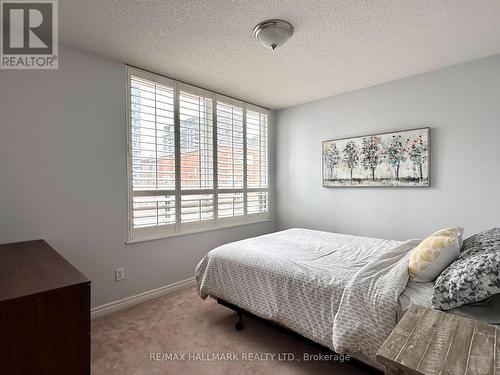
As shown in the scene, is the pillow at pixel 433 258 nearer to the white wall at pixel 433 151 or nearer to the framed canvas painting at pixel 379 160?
the white wall at pixel 433 151

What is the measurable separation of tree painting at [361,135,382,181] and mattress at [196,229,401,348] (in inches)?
42.6

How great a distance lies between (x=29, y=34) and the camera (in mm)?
2074

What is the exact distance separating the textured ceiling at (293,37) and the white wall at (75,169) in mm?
423

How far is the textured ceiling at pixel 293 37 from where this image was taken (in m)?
1.83

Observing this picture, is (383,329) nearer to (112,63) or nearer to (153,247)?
(153,247)

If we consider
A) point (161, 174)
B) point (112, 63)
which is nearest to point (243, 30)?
point (112, 63)

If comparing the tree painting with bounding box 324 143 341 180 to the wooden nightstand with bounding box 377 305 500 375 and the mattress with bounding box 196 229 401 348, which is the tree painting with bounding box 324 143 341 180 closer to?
the mattress with bounding box 196 229 401 348

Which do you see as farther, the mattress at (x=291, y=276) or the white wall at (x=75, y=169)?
the white wall at (x=75, y=169)

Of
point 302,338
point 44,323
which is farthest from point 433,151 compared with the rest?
point 44,323

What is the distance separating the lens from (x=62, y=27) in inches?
80.4

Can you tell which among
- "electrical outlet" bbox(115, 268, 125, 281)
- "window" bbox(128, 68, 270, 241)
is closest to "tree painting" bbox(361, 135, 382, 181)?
"window" bbox(128, 68, 270, 241)

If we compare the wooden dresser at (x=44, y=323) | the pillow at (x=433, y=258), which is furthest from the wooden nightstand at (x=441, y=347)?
the wooden dresser at (x=44, y=323)

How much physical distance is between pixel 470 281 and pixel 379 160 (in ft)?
7.35

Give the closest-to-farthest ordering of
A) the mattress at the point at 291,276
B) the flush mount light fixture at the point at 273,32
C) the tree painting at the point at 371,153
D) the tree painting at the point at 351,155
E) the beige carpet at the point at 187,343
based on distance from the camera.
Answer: the mattress at the point at 291,276 → the beige carpet at the point at 187,343 → the flush mount light fixture at the point at 273,32 → the tree painting at the point at 371,153 → the tree painting at the point at 351,155
